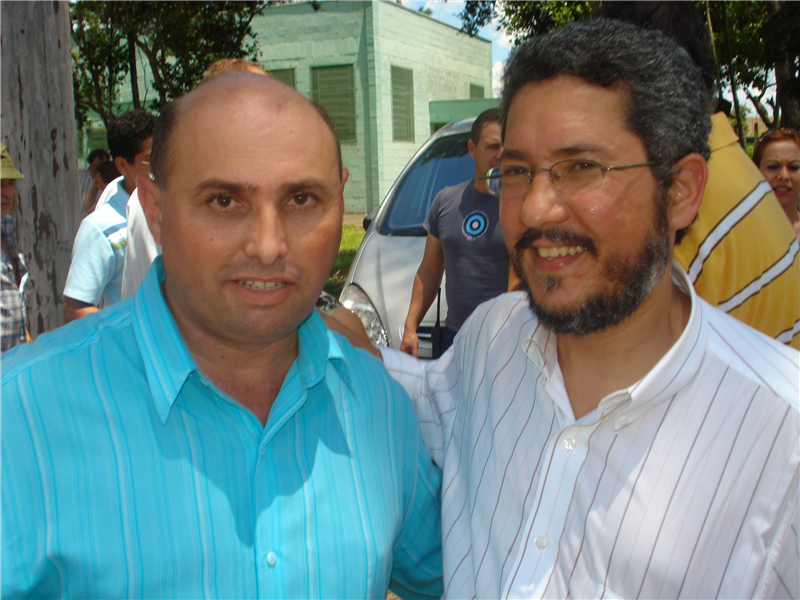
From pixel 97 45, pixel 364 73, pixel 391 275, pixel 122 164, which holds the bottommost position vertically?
pixel 391 275

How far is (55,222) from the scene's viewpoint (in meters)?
4.15

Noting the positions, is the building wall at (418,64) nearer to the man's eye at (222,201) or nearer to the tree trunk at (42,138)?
the tree trunk at (42,138)

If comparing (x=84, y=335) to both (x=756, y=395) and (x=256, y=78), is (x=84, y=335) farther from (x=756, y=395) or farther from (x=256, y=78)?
(x=756, y=395)

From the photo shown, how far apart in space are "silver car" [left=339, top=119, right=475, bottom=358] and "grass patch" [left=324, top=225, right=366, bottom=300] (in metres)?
1.71

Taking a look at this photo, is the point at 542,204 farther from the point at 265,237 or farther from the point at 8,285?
the point at 8,285

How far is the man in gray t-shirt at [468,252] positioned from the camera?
3.83 metres

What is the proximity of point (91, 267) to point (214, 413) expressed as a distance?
2.29 meters

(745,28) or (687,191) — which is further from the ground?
(745,28)

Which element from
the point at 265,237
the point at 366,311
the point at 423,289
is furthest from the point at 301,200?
the point at 423,289

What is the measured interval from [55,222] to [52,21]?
1.13 meters

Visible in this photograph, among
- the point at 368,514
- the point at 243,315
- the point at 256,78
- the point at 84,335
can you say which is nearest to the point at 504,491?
the point at 368,514

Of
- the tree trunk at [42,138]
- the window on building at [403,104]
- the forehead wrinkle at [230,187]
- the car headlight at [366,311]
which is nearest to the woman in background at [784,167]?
the car headlight at [366,311]

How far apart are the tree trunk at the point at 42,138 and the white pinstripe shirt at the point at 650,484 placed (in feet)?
11.1

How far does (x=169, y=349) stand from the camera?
1.54 meters
